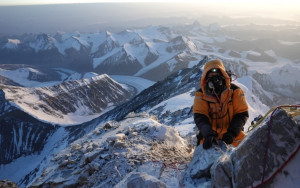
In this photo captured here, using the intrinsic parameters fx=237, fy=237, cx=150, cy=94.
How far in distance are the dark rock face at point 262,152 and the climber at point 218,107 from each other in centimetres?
190

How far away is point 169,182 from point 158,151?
9.69ft

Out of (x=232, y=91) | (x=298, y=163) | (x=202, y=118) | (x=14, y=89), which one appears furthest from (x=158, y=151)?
(x=14, y=89)

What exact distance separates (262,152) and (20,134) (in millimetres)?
99149

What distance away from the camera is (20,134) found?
291 ft

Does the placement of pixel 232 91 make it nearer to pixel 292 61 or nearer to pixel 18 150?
pixel 18 150

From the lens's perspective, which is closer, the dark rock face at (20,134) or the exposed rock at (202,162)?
the exposed rock at (202,162)

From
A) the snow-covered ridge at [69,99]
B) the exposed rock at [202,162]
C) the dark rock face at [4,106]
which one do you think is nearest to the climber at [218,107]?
the exposed rock at [202,162]

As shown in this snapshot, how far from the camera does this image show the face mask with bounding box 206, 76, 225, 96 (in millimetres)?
6980

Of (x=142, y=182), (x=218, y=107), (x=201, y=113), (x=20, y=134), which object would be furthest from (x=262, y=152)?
(x=20, y=134)

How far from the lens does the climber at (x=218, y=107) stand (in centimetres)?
687

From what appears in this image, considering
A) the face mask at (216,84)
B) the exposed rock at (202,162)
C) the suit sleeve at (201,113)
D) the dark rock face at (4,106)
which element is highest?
the face mask at (216,84)

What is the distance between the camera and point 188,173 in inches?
282

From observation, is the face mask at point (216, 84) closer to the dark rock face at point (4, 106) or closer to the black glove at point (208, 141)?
the black glove at point (208, 141)

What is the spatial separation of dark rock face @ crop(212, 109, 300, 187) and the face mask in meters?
2.41
